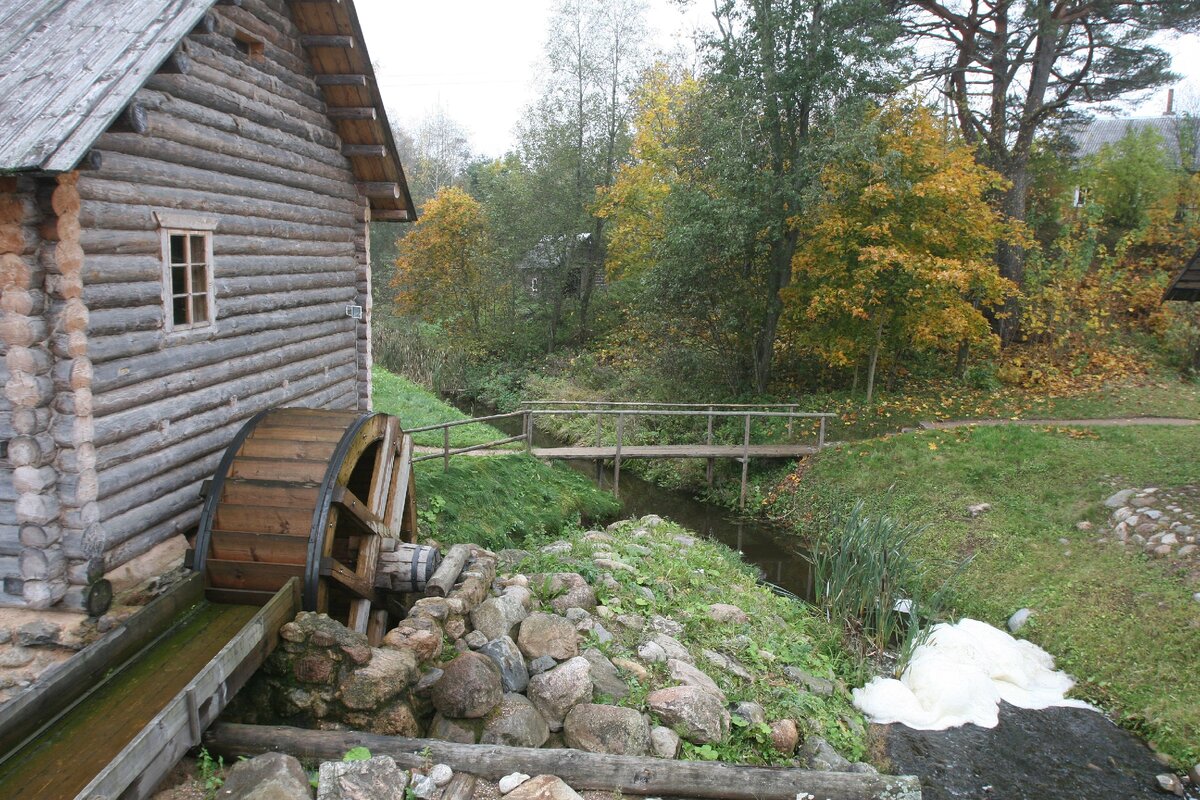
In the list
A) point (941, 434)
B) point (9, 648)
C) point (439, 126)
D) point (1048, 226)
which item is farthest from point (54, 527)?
point (439, 126)

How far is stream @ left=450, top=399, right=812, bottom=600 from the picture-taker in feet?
38.1

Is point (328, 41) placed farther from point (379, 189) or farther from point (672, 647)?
point (672, 647)

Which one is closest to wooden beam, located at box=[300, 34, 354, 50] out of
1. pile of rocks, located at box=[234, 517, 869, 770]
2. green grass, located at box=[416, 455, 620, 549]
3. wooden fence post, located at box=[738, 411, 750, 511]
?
pile of rocks, located at box=[234, 517, 869, 770]

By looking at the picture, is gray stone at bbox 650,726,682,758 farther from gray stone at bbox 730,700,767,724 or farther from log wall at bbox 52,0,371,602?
log wall at bbox 52,0,371,602

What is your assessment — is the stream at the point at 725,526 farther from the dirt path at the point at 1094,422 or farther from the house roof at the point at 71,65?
the house roof at the point at 71,65

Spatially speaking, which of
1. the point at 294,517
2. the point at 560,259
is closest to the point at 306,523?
the point at 294,517

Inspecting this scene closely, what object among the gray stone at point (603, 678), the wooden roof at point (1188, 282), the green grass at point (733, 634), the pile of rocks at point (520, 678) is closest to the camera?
the pile of rocks at point (520, 678)

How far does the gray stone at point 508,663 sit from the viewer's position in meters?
5.53

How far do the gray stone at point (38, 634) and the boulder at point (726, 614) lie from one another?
5388mm

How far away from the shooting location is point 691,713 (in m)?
5.69

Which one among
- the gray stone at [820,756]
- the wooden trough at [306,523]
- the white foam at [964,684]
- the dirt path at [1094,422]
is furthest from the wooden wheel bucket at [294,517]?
the dirt path at [1094,422]

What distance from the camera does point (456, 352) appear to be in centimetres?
2600

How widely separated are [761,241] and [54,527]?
14.0m

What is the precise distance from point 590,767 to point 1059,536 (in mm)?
8561
